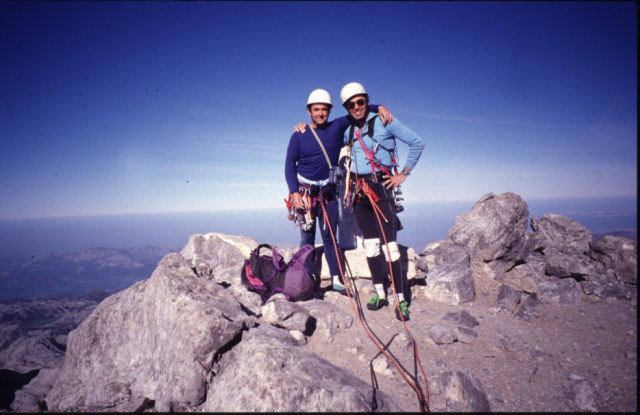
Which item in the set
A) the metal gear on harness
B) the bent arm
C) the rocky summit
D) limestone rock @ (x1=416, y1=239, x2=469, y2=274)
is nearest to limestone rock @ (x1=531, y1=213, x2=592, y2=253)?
the rocky summit

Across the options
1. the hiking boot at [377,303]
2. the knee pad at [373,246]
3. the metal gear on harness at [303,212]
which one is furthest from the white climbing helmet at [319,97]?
the hiking boot at [377,303]

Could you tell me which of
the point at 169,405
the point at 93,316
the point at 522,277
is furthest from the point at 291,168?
A: the point at 522,277

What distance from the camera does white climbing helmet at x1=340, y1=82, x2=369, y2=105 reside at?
491cm

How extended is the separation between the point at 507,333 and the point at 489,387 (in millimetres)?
1644

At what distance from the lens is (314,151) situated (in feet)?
18.3

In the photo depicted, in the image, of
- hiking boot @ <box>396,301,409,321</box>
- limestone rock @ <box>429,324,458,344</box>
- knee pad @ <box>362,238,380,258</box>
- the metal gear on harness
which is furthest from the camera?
the metal gear on harness

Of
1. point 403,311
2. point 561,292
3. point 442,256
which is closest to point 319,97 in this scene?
point 403,311

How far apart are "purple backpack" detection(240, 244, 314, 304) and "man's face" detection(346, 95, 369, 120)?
3195 mm

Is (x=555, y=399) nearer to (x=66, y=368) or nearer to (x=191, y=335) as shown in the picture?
(x=191, y=335)

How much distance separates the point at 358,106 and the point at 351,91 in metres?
0.32

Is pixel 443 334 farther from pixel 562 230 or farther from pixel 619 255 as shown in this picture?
pixel 562 230

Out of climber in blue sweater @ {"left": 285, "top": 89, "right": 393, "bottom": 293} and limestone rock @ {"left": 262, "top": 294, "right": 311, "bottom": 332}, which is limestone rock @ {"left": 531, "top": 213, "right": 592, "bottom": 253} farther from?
limestone rock @ {"left": 262, "top": 294, "right": 311, "bottom": 332}

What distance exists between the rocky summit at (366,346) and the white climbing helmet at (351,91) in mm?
4172

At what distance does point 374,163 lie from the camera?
514 centimetres
